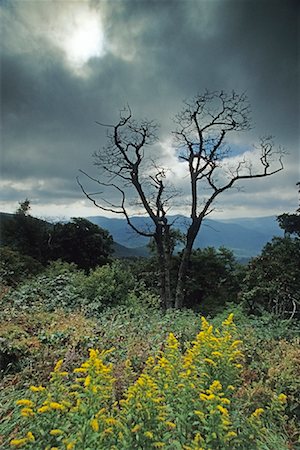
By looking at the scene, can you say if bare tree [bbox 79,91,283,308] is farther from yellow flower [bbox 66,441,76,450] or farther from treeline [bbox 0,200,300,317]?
yellow flower [bbox 66,441,76,450]

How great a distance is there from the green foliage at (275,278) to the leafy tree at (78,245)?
609 cm

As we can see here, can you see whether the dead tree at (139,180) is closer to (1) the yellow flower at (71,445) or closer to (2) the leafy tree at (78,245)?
(2) the leafy tree at (78,245)

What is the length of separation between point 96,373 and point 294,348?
2.38 m

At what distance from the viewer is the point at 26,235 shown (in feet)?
37.8

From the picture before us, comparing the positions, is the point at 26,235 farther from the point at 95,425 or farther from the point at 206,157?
the point at 95,425

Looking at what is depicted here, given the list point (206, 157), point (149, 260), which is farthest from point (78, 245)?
point (206, 157)

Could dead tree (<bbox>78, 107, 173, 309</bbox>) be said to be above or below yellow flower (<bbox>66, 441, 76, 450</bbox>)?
above

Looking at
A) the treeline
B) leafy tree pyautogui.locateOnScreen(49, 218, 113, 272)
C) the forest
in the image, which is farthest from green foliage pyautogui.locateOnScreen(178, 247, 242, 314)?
the forest

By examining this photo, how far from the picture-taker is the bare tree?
8.71 m

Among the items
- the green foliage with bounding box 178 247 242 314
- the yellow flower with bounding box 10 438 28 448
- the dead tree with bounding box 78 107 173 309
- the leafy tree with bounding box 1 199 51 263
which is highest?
the dead tree with bounding box 78 107 173 309

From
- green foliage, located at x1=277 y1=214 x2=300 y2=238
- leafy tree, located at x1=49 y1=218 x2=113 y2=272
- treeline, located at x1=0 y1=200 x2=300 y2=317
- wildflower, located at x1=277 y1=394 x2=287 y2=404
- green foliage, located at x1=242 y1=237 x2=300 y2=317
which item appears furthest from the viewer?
leafy tree, located at x1=49 y1=218 x2=113 y2=272

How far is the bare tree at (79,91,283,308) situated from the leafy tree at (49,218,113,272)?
129 inches

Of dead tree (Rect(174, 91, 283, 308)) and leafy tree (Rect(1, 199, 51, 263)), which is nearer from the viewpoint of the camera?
dead tree (Rect(174, 91, 283, 308))

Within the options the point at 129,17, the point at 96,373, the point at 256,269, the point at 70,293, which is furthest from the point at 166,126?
the point at 96,373
